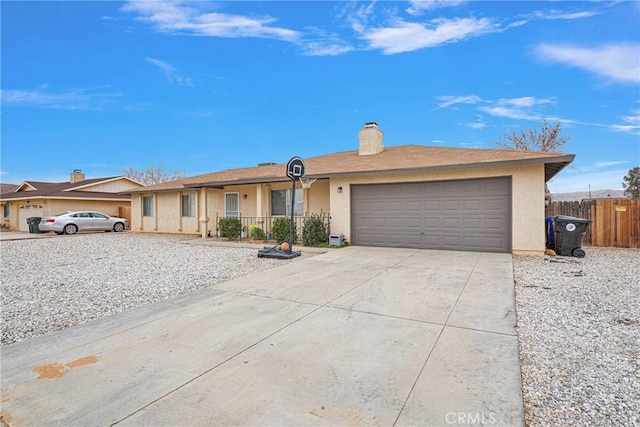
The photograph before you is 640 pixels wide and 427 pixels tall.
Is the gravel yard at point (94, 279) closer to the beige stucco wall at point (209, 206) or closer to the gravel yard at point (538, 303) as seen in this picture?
the gravel yard at point (538, 303)

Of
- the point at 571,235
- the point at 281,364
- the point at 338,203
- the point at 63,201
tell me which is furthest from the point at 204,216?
the point at 571,235

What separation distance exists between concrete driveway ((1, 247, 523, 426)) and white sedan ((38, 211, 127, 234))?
18.4m

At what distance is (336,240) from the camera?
36.5 ft

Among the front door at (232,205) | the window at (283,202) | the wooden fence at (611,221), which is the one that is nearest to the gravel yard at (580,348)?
the wooden fence at (611,221)

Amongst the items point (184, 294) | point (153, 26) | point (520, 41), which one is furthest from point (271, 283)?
point (520, 41)

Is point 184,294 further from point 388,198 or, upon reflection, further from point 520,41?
point 520,41

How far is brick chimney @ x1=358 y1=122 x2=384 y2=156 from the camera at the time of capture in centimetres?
1425

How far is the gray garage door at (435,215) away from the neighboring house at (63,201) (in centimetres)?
1629

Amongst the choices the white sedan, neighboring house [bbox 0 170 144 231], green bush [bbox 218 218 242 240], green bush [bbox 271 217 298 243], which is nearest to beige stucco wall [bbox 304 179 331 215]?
green bush [bbox 271 217 298 243]

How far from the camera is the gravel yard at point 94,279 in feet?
14.1

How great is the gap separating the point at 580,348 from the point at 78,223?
23175mm

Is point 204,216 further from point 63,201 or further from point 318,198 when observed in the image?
point 63,201

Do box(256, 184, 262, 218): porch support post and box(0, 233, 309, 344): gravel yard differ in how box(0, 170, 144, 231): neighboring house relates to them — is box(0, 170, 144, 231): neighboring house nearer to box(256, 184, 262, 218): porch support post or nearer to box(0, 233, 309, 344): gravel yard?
box(256, 184, 262, 218): porch support post

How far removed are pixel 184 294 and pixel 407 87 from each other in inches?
649
